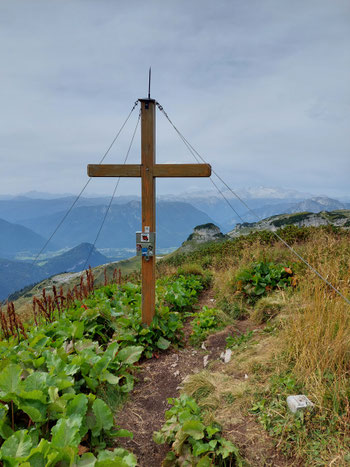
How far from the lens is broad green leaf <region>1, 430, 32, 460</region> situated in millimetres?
2082

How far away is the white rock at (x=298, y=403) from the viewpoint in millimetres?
2678

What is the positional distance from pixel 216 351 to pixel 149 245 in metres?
2.01

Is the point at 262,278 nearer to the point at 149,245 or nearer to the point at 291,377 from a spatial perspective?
the point at 149,245

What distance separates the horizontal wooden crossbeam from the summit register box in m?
1.00

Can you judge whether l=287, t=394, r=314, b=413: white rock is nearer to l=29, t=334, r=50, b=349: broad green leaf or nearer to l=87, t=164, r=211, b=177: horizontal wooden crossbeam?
l=29, t=334, r=50, b=349: broad green leaf

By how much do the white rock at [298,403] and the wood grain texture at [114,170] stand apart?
3708 mm

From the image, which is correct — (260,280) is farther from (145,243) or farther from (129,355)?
(129,355)

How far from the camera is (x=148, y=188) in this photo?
15.9ft

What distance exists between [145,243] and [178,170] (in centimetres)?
133

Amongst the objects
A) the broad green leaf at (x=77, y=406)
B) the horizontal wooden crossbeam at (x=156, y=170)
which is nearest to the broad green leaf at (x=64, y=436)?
the broad green leaf at (x=77, y=406)

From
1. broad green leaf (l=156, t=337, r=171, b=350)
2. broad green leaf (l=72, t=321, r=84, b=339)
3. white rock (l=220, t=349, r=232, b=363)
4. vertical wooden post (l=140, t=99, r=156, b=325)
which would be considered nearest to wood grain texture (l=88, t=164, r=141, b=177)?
vertical wooden post (l=140, t=99, r=156, b=325)

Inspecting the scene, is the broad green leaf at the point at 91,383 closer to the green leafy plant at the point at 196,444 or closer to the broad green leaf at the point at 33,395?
the broad green leaf at the point at 33,395

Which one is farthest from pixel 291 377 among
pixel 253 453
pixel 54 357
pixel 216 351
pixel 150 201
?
pixel 150 201

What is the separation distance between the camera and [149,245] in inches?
195
